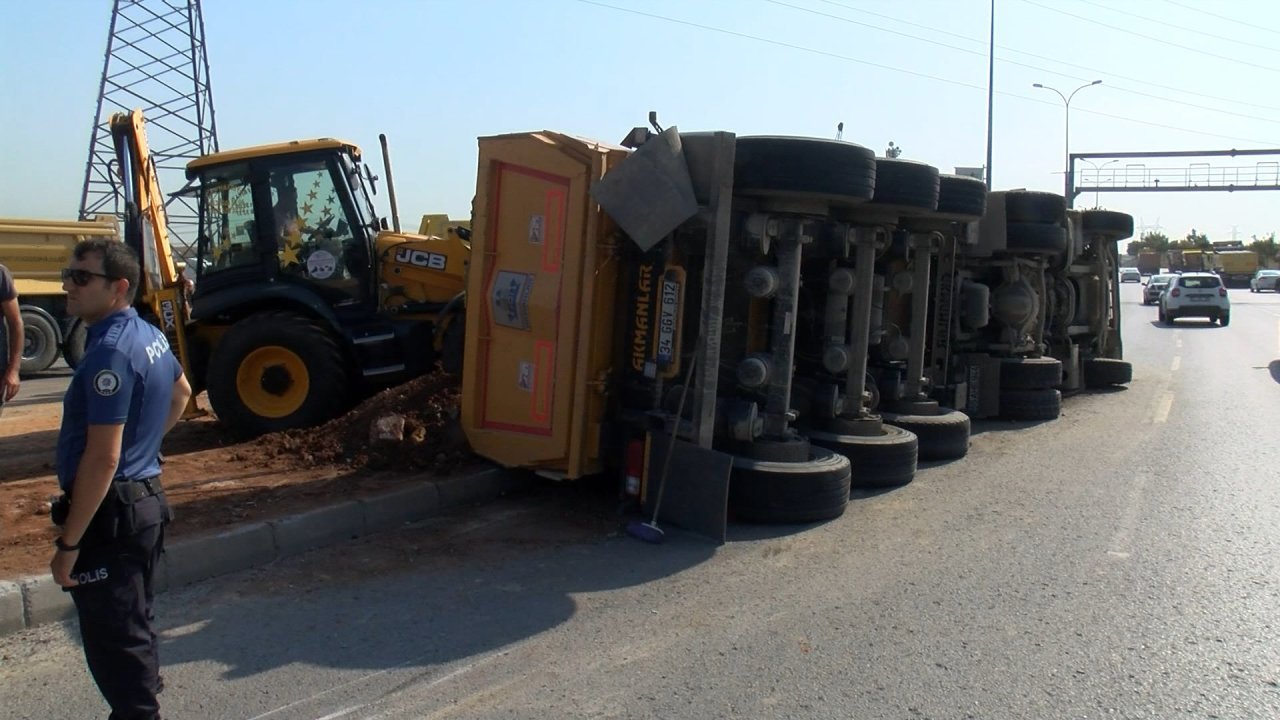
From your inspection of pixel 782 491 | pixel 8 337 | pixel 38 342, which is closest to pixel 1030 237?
pixel 782 491

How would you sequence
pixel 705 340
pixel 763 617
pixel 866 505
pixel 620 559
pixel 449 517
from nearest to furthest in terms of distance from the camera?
1. pixel 763 617
2. pixel 620 559
3. pixel 705 340
4. pixel 449 517
5. pixel 866 505

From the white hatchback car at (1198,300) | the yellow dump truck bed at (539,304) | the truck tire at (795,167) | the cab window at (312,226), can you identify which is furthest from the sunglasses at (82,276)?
the white hatchback car at (1198,300)

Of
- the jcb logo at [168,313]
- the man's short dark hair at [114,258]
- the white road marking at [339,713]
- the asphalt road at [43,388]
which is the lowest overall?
the white road marking at [339,713]

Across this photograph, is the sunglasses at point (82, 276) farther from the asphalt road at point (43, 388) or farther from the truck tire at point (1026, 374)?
the truck tire at point (1026, 374)

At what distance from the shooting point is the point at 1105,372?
551 inches

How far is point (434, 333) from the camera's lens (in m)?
8.77

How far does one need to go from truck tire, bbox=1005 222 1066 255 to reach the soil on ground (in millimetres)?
6544

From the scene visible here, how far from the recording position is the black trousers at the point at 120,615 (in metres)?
3.17

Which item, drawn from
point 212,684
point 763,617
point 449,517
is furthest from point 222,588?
point 763,617

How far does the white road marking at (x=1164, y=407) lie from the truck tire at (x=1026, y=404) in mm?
1244

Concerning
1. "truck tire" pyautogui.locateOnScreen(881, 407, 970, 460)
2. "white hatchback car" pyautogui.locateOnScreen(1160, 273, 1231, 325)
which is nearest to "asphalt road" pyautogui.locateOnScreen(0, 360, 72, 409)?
"truck tire" pyautogui.locateOnScreen(881, 407, 970, 460)

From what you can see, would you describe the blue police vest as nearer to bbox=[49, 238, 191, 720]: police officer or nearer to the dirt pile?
bbox=[49, 238, 191, 720]: police officer

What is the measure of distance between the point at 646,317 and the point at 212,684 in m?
3.53

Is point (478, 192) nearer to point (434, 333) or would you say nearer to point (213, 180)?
point (434, 333)
